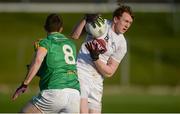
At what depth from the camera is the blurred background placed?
2431cm

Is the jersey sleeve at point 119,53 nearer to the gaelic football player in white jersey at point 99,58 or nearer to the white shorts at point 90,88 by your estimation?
the gaelic football player in white jersey at point 99,58

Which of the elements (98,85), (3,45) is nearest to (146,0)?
(3,45)

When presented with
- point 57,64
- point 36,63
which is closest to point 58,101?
point 57,64

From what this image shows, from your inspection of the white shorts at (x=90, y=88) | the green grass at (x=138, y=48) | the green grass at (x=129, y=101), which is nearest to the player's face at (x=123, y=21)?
the white shorts at (x=90, y=88)

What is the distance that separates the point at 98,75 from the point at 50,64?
5.04 ft

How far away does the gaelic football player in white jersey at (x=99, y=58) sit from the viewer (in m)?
11.5

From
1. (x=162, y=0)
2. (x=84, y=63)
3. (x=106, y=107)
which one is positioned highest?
(x=162, y=0)

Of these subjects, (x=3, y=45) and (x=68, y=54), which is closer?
(x=68, y=54)

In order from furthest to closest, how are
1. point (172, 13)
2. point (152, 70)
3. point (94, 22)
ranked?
point (172, 13), point (152, 70), point (94, 22)

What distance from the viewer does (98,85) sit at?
11.8 metres

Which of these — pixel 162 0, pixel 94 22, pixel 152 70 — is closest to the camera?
pixel 94 22

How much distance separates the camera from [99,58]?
11.6 meters

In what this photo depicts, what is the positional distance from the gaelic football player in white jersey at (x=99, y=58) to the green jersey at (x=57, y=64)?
89cm

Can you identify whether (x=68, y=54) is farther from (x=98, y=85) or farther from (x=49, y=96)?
(x=98, y=85)
